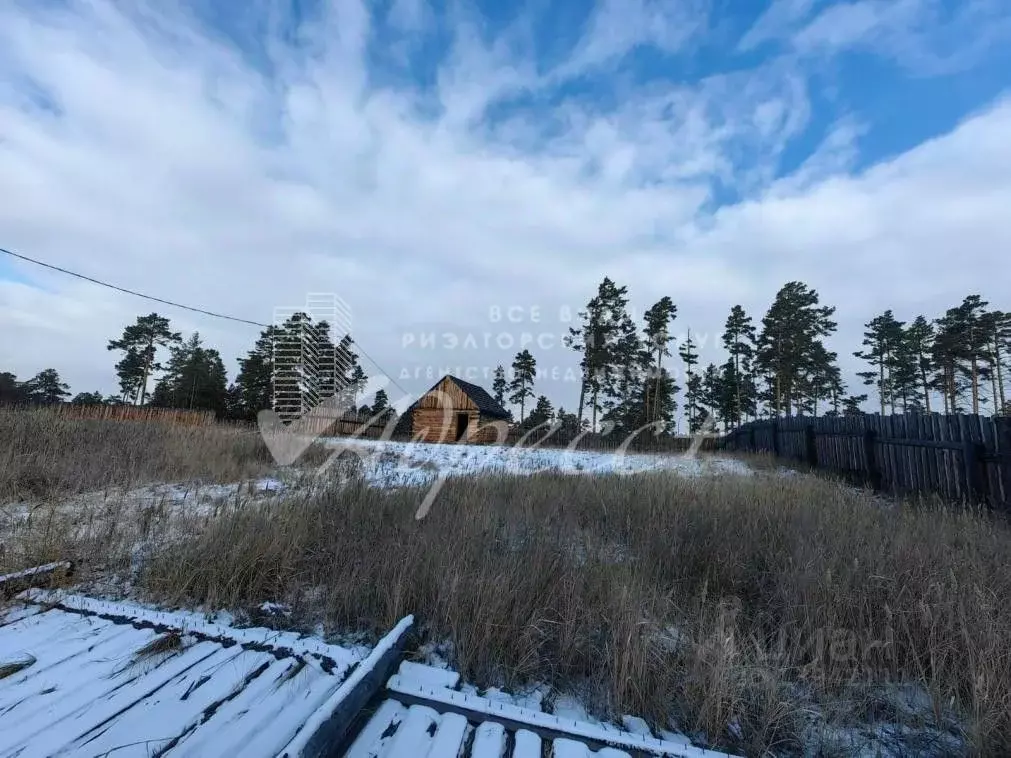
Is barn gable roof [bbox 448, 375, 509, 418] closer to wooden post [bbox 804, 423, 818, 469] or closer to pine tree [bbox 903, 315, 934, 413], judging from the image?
wooden post [bbox 804, 423, 818, 469]

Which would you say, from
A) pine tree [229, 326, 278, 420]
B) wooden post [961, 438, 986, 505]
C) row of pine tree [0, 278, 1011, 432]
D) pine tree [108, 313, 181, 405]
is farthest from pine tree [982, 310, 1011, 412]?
pine tree [108, 313, 181, 405]

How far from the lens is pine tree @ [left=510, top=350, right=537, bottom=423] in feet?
156

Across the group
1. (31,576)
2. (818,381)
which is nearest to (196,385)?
(31,576)

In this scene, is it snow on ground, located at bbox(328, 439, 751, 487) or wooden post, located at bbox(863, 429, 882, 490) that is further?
wooden post, located at bbox(863, 429, 882, 490)

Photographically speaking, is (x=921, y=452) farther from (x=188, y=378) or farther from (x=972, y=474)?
(x=188, y=378)

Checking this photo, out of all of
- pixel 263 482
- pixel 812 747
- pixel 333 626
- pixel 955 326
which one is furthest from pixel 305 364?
pixel 955 326

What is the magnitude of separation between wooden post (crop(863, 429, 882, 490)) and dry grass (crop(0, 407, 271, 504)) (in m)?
12.5

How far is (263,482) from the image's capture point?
662 cm

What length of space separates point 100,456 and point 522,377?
42.9 metres

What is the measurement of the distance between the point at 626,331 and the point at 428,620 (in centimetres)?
3102

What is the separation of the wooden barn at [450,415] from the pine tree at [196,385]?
828 inches

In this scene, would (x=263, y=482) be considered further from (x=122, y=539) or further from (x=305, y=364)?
(x=305, y=364)

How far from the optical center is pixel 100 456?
6.55m

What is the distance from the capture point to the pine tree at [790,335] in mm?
30094
